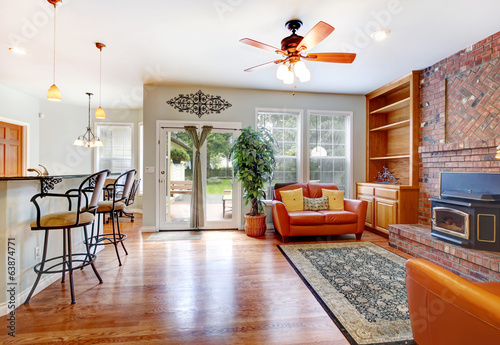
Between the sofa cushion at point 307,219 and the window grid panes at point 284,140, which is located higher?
the window grid panes at point 284,140

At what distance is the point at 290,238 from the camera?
3.92m

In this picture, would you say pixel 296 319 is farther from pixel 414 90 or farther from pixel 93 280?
pixel 414 90

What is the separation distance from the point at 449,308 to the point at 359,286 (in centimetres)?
140

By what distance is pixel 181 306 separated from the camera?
1979 mm

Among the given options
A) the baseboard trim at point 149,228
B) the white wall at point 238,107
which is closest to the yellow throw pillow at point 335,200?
the white wall at point 238,107

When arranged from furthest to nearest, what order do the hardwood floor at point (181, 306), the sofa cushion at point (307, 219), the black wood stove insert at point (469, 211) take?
the sofa cushion at point (307, 219) → the black wood stove insert at point (469, 211) → the hardwood floor at point (181, 306)

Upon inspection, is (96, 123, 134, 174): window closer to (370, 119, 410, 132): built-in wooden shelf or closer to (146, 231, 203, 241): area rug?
(146, 231, 203, 241): area rug

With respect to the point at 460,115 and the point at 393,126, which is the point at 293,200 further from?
the point at 460,115

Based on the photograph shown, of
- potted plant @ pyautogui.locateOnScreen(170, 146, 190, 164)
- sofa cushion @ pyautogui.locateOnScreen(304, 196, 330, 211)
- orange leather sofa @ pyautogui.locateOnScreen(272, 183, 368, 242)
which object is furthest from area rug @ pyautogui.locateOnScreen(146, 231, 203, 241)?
sofa cushion @ pyautogui.locateOnScreen(304, 196, 330, 211)

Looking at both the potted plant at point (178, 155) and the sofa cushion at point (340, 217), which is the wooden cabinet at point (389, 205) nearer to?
the sofa cushion at point (340, 217)

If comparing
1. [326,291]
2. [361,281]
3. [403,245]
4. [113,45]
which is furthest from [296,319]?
[113,45]

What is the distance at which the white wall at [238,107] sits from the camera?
427 cm

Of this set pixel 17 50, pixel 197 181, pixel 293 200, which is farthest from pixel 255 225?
pixel 17 50

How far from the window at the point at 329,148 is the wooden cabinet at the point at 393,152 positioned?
1.33ft
